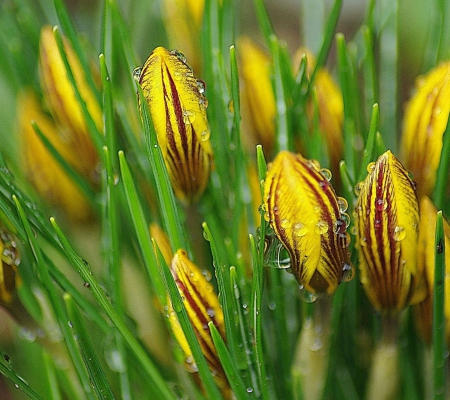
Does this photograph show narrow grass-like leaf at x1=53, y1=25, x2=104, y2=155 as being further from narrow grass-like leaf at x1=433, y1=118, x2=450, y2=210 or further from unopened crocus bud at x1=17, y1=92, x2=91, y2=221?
narrow grass-like leaf at x1=433, y1=118, x2=450, y2=210

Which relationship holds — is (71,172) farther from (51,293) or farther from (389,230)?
(389,230)

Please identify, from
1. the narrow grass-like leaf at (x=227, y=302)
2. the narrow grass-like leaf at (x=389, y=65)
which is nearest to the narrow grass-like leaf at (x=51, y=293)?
the narrow grass-like leaf at (x=227, y=302)

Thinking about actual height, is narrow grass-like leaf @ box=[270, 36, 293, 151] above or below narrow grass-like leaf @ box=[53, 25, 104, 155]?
above

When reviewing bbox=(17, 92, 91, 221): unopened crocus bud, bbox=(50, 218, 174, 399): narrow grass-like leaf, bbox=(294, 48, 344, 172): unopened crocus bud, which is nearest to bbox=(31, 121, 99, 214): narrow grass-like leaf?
bbox=(17, 92, 91, 221): unopened crocus bud

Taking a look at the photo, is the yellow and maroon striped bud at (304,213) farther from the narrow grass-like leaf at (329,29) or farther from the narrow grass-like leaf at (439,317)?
the narrow grass-like leaf at (329,29)

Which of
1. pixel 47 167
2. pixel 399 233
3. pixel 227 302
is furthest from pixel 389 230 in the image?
pixel 47 167
